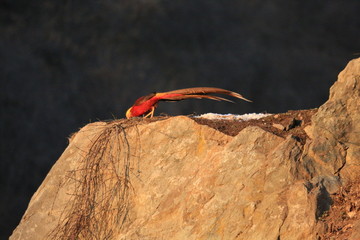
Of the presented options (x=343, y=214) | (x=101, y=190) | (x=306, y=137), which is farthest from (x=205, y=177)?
(x=343, y=214)

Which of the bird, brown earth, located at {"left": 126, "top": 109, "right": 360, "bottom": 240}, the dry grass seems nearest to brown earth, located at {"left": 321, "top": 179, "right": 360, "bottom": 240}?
brown earth, located at {"left": 126, "top": 109, "right": 360, "bottom": 240}

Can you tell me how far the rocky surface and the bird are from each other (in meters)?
0.49

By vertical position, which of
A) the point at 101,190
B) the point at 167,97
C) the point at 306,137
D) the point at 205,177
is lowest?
the point at 306,137

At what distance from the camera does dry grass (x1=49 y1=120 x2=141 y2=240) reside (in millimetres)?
8758

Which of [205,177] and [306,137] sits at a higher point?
[205,177]

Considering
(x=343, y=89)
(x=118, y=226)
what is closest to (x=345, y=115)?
(x=343, y=89)

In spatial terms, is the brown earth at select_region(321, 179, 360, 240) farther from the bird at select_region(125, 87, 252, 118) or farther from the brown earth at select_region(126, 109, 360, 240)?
the bird at select_region(125, 87, 252, 118)

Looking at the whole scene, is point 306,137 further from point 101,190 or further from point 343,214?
point 101,190

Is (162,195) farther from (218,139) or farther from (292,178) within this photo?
(292,178)

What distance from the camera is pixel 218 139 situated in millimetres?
8445

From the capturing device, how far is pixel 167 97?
9.77 m

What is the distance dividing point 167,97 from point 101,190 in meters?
1.77

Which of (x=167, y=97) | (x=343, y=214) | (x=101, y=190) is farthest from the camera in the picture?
(x=167, y=97)

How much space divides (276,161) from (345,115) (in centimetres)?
104
